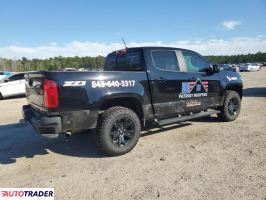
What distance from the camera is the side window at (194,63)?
6.64 metres

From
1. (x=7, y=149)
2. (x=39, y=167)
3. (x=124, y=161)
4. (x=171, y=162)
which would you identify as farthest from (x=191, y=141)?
(x=7, y=149)

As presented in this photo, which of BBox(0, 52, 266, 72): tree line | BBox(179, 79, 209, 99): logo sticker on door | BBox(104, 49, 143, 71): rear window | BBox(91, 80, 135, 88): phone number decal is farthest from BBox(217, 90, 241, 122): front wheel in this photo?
BBox(0, 52, 266, 72): tree line

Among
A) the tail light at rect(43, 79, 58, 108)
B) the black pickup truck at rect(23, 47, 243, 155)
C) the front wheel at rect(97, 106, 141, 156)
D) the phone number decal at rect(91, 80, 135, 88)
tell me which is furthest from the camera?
the front wheel at rect(97, 106, 141, 156)

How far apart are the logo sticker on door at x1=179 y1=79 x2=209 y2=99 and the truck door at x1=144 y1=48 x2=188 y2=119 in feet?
0.41

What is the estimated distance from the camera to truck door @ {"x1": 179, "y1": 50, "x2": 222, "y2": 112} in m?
6.46

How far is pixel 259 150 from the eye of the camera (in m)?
5.20

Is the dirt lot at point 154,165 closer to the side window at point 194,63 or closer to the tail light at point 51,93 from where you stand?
the tail light at point 51,93

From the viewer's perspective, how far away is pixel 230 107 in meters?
7.63

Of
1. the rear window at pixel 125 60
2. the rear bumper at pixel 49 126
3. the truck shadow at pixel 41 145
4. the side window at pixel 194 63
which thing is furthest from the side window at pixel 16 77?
the rear bumper at pixel 49 126

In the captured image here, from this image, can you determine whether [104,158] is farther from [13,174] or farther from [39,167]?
[13,174]

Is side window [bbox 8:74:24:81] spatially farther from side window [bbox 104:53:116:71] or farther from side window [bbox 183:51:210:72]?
side window [bbox 183:51:210:72]

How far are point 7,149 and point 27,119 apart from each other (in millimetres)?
887

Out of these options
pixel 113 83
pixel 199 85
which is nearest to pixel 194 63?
pixel 199 85

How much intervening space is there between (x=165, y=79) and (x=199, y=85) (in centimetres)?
116
